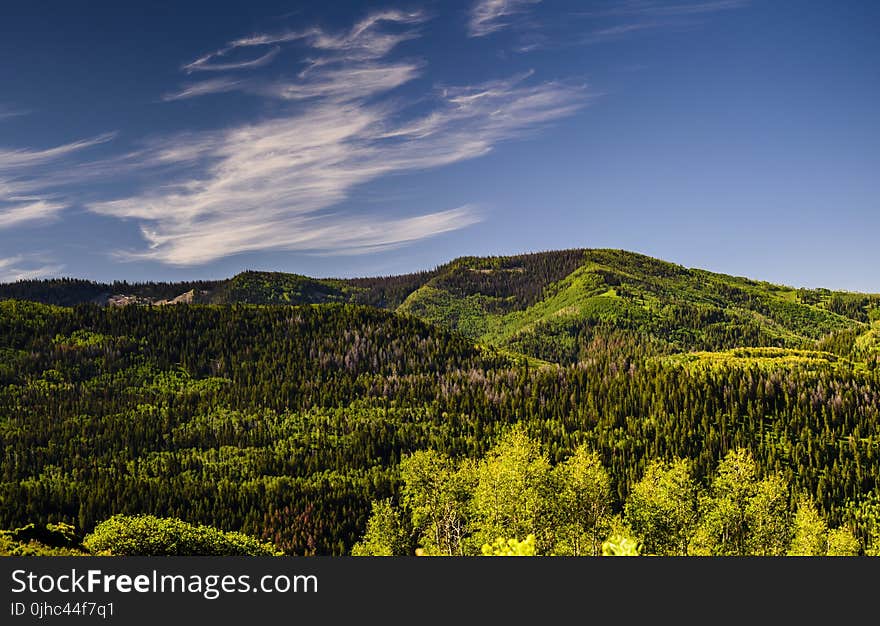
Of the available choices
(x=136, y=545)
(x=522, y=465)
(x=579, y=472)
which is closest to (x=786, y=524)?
(x=579, y=472)

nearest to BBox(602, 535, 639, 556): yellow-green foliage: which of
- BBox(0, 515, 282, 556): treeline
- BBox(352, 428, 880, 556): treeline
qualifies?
BBox(352, 428, 880, 556): treeline

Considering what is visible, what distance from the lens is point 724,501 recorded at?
139875mm

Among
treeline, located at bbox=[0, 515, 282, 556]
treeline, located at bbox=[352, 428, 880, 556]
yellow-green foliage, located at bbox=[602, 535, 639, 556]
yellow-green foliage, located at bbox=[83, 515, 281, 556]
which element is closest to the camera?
yellow-green foliage, located at bbox=[602, 535, 639, 556]

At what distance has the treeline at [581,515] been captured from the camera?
11938 cm

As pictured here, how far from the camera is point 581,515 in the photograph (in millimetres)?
127500

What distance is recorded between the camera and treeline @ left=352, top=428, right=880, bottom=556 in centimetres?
11938

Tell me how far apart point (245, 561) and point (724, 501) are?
117788 mm

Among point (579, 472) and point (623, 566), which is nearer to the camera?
point (623, 566)

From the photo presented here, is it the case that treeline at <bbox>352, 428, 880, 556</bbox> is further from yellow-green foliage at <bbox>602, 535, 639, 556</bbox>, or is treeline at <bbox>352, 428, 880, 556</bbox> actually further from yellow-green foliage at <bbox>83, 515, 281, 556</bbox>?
yellow-green foliage at <bbox>602, 535, 639, 556</bbox>

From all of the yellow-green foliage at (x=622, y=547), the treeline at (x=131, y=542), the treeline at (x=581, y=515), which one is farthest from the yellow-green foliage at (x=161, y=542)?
the yellow-green foliage at (x=622, y=547)

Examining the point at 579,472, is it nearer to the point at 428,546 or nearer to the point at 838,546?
the point at 428,546

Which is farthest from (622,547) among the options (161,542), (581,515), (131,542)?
(161,542)

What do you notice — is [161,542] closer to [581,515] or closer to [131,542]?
[131,542]

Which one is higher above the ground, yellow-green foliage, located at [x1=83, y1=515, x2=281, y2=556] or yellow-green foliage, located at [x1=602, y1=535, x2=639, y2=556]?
yellow-green foliage, located at [x1=602, y1=535, x2=639, y2=556]
